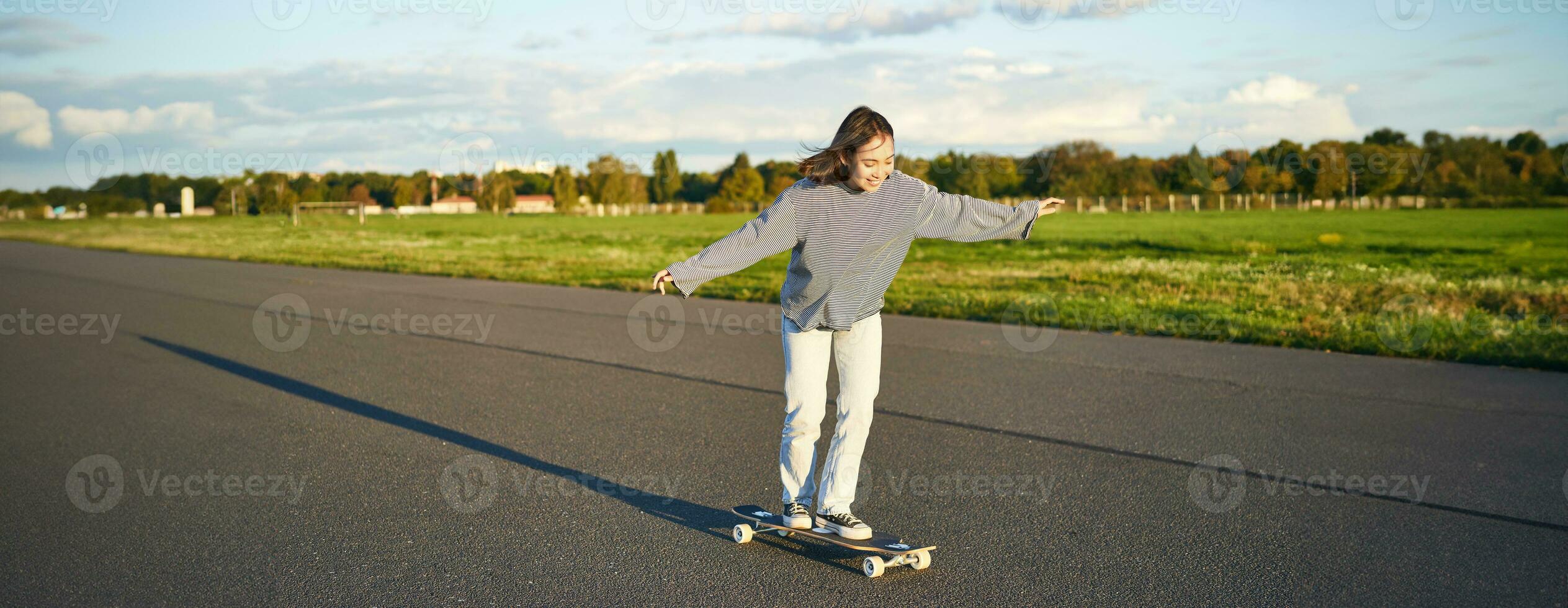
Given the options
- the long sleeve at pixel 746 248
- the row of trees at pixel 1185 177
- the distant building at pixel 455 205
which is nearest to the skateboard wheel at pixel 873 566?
the long sleeve at pixel 746 248

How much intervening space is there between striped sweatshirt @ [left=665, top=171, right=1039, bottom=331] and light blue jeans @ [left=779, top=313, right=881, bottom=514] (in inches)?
3.4

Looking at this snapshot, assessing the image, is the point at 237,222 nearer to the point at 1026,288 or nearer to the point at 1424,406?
the point at 1026,288

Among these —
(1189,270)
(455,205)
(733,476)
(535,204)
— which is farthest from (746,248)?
(455,205)

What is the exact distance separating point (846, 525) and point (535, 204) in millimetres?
122061

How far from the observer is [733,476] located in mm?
5648

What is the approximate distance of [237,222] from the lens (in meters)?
63.9

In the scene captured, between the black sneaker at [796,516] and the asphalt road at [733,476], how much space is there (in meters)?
0.16

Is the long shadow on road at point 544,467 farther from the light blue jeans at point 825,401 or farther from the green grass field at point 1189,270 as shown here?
the green grass field at point 1189,270

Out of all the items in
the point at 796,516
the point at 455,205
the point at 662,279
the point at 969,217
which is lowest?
the point at 796,516

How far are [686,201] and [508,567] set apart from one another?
121953 mm

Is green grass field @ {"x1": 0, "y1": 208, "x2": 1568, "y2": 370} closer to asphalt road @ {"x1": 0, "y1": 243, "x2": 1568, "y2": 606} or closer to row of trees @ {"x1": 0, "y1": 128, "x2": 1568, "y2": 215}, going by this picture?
asphalt road @ {"x1": 0, "y1": 243, "x2": 1568, "y2": 606}

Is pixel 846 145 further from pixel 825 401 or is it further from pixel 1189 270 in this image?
pixel 1189 270

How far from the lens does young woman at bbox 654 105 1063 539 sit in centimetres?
415

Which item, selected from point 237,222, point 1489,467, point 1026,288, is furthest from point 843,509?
point 237,222
